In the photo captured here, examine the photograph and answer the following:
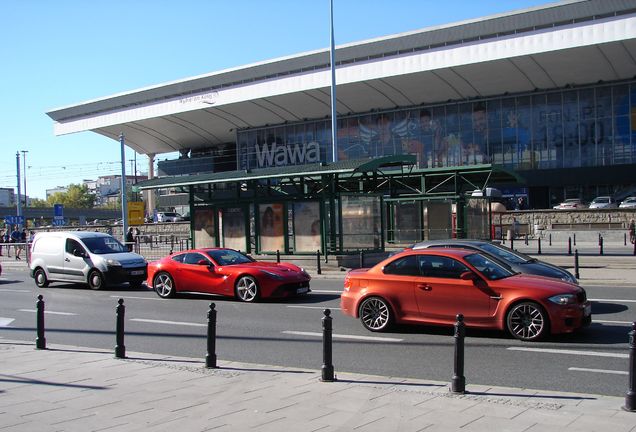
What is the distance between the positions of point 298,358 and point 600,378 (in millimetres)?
4106

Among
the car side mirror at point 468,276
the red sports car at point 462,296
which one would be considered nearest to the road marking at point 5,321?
the red sports car at point 462,296

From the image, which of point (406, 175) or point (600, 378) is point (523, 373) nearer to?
point (600, 378)

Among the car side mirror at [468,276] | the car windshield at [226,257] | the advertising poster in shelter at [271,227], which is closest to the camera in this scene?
the car side mirror at [468,276]

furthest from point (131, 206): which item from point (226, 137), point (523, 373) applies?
Answer: point (226, 137)

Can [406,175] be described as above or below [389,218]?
above

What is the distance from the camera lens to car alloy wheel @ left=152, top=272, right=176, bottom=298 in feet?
57.0

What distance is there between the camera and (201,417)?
6254 millimetres

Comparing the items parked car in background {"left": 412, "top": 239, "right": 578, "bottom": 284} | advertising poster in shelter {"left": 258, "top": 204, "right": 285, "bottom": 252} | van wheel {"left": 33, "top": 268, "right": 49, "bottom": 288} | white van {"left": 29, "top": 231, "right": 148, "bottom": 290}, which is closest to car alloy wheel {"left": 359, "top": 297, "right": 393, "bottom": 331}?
parked car in background {"left": 412, "top": 239, "right": 578, "bottom": 284}

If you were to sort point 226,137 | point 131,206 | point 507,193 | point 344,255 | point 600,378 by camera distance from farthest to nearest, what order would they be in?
point 226,137 → point 507,193 → point 131,206 → point 344,255 → point 600,378

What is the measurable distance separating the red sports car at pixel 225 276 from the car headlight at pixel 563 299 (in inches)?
286

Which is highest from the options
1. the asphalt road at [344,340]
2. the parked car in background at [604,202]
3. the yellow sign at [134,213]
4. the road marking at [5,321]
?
the parked car in background at [604,202]

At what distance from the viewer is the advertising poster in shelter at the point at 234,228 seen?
26484 mm

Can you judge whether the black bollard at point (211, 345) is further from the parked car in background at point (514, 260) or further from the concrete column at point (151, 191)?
the concrete column at point (151, 191)

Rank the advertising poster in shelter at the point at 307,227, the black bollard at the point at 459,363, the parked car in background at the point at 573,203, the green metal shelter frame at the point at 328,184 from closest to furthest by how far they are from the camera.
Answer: the black bollard at the point at 459,363
the green metal shelter frame at the point at 328,184
the advertising poster in shelter at the point at 307,227
the parked car in background at the point at 573,203
